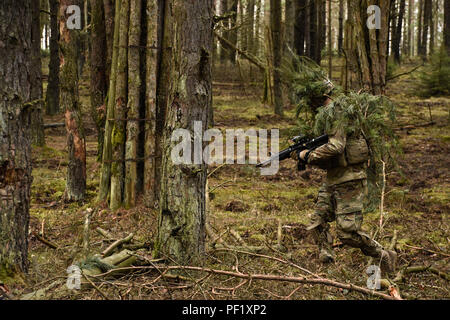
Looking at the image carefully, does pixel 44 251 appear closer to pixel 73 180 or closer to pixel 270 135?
pixel 73 180

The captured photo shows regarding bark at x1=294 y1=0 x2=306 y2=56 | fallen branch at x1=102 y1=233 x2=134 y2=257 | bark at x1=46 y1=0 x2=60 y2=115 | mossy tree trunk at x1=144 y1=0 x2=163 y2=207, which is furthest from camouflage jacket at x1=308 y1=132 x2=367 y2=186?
bark at x1=294 y1=0 x2=306 y2=56

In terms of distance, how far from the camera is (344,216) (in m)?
5.57

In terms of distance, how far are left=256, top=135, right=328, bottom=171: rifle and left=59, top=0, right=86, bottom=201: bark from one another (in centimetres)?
394

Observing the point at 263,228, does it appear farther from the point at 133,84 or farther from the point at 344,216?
the point at 133,84

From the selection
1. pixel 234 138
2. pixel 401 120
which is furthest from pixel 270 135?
pixel 401 120

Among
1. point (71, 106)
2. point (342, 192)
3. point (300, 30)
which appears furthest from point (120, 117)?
point (300, 30)

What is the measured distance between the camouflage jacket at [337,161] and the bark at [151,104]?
2.94m

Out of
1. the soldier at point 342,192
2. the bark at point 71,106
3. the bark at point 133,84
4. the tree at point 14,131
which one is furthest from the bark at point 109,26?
the tree at point 14,131

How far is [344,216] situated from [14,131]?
3560 mm

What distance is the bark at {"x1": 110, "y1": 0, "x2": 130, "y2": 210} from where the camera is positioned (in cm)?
752

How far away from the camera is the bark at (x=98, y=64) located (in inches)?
342

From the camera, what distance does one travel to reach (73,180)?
8.48 meters

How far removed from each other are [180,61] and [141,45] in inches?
143

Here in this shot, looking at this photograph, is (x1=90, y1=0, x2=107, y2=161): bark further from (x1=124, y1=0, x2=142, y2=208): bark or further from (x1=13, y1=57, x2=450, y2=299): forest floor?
(x1=13, y1=57, x2=450, y2=299): forest floor
